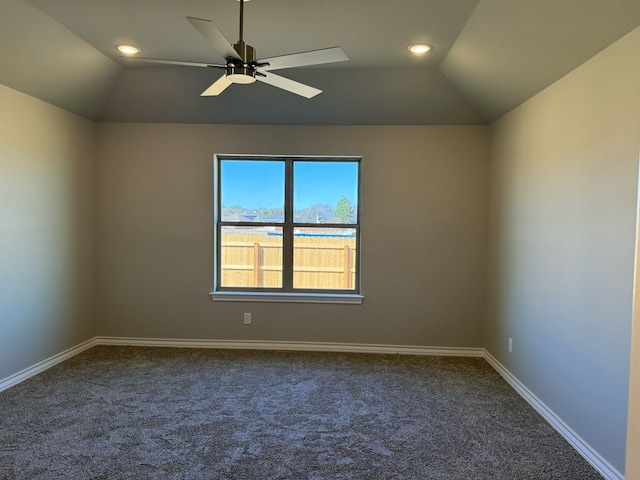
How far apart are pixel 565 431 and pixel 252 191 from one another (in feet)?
11.2

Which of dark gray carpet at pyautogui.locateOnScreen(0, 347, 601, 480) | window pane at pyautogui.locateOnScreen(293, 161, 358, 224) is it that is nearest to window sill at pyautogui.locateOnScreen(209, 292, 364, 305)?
dark gray carpet at pyautogui.locateOnScreen(0, 347, 601, 480)

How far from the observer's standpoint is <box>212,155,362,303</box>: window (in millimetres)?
4242

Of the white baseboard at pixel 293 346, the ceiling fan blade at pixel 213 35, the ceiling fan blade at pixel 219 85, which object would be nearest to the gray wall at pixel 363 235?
the white baseboard at pixel 293 346

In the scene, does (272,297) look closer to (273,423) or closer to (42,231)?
(273,423)

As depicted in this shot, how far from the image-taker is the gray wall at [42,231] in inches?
123

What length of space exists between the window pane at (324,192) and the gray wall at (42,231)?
7.26ft

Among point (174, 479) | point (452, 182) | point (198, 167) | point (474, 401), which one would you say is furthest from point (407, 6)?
point (174, 479)

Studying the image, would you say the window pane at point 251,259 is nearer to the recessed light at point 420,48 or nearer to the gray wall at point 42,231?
the gray wall at point 42,231

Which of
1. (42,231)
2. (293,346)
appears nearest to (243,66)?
(42,231)

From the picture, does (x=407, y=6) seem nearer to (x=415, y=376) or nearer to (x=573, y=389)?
(x=573, y=389)

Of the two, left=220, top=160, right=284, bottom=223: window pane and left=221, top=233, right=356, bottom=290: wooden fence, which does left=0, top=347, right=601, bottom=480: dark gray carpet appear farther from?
left=220, top=160, right=284, bottom=223: window pane

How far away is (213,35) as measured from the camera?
70.9 inches

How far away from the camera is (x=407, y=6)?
242 centimetres

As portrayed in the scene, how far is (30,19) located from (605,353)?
4.08 meters
